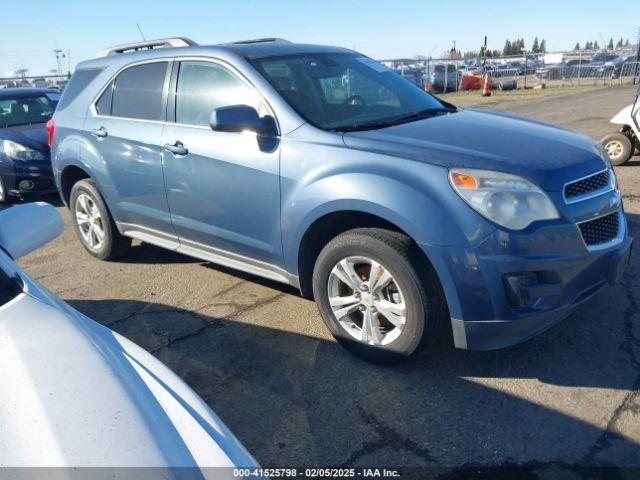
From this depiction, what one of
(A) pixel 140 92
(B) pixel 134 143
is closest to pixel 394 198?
(B) pixel 134 143

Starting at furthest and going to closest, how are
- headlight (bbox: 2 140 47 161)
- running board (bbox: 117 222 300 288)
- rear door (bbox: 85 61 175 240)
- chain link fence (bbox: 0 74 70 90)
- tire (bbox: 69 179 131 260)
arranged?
chain link fence (bbox: 0 74 70 90), headlight (bbox: 2 140 47 161), tire (bbox: 69 179 131 260), rear door (bbox: 85 61 175 240), running board (bbox: 117 222 300 288)

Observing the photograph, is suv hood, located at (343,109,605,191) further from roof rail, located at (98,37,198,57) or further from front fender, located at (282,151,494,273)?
roof rail, located at (98,37,198,57)

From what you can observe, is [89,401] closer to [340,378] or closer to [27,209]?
[27,209]

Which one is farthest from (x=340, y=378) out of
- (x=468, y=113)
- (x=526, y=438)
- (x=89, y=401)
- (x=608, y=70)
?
(x=608, y=70)

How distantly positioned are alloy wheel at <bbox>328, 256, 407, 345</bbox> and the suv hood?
0.64 meters

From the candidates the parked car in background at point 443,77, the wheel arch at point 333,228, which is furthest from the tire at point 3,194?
the parked car in background at point 443,77

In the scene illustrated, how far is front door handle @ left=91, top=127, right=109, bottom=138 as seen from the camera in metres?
4.55

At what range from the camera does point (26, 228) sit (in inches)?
95.2

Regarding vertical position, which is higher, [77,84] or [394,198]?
[77,84]

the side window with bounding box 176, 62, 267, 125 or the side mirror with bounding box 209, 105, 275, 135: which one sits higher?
the side window with bounding box 176, 62, 267, 125

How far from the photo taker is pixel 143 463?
1308 millimetres

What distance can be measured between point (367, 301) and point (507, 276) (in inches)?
31.1

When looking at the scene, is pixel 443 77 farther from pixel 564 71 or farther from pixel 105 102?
pixel 105 102

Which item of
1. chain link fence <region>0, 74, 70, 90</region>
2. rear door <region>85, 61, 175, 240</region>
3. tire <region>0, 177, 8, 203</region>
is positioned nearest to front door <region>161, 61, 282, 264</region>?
rear door <region>85, 61, 175, 240</region>
